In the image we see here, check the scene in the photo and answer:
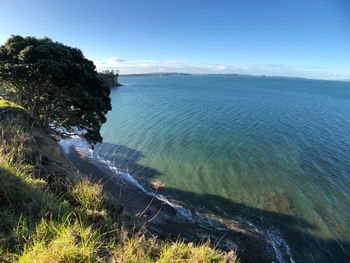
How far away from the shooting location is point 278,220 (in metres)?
17.4

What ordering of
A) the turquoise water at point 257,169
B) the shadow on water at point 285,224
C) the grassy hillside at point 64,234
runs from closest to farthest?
the grassy hillside at point 64,234
the shadow on water at point 285,224
the turquoise water at point 257,169

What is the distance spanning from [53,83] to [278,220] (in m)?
20.0

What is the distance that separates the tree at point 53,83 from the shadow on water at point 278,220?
816cm

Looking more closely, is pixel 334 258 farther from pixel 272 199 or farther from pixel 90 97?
pixel 90 97

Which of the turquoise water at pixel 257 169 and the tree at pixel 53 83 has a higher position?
the tree at pixel 53 83

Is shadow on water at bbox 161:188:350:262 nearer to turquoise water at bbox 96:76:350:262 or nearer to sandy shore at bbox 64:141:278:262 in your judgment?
turquoise water at bbox 96:76:350:262

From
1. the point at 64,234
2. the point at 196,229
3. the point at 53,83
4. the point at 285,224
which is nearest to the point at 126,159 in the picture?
the point at 53,83

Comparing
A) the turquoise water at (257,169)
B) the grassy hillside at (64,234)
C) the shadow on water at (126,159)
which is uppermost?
the grassy hillside at (64,234)

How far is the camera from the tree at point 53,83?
58.8 feet

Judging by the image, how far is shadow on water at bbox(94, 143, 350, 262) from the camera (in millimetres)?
14640

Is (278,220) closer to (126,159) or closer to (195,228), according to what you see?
(195,228)

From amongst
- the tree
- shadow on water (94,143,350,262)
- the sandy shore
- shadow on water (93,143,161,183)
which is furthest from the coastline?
the tree

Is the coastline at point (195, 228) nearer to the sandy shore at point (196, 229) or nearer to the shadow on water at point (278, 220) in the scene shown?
the sandy shore at point (196, 229)

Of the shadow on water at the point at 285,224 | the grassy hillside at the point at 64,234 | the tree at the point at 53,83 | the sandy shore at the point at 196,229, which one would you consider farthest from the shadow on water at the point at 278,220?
the grassy hillside at the point at 64,234
